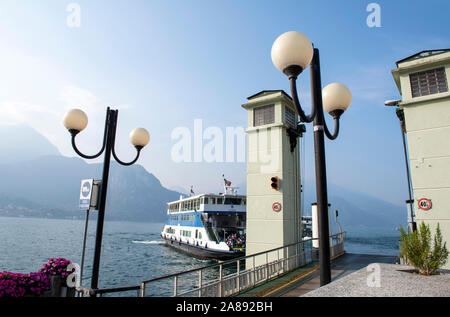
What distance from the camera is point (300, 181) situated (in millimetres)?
13797

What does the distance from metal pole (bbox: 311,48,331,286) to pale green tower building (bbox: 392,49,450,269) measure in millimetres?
8267

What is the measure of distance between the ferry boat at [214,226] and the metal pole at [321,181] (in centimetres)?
2631

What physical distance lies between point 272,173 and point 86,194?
8.27m

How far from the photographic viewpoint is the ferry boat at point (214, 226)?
30.4 m

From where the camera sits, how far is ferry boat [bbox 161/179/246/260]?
30350 millimetres

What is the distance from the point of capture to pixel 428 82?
10.7m

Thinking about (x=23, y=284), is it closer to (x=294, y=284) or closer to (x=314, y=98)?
(x=314, y=98)

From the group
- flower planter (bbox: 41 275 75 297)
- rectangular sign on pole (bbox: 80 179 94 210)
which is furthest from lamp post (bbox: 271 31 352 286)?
flower planter (bbox: 41 275 75 297)

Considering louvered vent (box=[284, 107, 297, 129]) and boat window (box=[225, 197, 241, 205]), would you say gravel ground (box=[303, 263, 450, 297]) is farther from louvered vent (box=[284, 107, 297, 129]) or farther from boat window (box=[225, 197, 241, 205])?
boat window (box=[225, 197, 241, 205])

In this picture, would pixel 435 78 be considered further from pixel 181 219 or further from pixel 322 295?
pixel 181 219

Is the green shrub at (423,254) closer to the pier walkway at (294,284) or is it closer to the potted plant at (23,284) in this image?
the pier walkway at (294,284)

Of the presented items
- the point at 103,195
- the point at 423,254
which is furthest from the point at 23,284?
the point at 423,254

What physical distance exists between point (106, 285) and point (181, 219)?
1969 centimetres

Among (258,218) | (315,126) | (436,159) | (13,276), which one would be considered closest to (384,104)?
(436,159)
